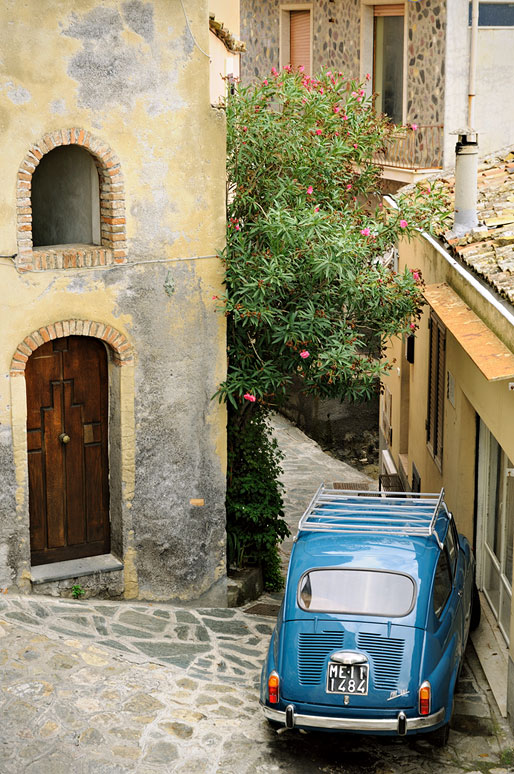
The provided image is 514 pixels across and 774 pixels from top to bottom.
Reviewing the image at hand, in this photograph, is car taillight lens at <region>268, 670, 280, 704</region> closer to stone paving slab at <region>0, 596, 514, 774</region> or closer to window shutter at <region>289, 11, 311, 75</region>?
stone paving slab at <region>0, 596, 514, 774</region>

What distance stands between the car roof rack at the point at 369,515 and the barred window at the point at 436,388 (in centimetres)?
365

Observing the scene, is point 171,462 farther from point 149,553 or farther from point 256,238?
point 256,238

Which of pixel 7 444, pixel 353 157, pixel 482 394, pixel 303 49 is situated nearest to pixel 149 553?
pixel 7 444

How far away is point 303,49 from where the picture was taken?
→ 24.6 m

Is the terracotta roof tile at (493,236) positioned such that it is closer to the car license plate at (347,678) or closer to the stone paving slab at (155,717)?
the car license plate at (347,678)

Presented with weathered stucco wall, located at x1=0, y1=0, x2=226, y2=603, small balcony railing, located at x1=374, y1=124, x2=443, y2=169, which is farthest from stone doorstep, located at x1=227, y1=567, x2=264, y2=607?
small balcony railing, located at x1=374, y1=124, x2=443, y2=169

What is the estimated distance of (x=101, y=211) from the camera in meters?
11.5

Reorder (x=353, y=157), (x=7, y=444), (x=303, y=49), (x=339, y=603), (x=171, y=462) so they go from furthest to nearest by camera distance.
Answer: (x=303, y=49) → (x=353, y=157) → (x=171, y=462) → (x=7, y=444) → (x=339, y=603)

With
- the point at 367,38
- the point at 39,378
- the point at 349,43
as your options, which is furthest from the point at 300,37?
the point at 39,378

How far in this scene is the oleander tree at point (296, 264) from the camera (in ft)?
38.1

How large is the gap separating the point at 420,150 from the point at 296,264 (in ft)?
31.2

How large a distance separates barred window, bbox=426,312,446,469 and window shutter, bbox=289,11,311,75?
11.0 m

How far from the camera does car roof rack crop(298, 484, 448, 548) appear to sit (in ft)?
31.4

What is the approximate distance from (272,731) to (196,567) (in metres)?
3.53
